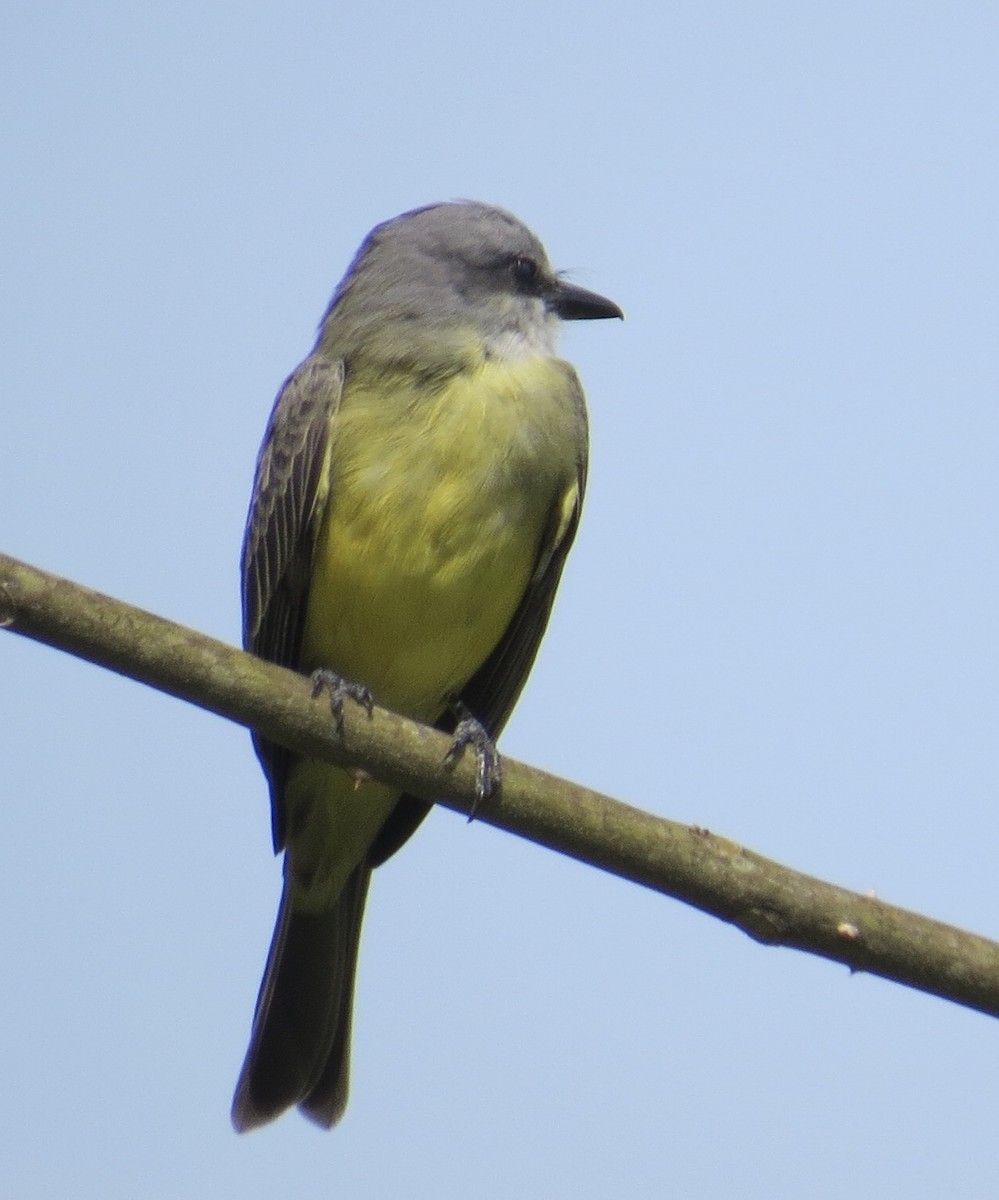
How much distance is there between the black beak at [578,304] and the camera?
6305 mm

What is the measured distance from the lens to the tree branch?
3.49m

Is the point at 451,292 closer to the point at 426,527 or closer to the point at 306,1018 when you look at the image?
the point at 426,527

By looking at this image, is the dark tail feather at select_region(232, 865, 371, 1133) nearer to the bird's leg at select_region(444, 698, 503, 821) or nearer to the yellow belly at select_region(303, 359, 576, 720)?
the yellow belly at select_region(303, 359, 576, 720)

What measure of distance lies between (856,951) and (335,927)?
2896mm

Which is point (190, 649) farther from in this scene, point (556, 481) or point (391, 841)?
point (391, 841)

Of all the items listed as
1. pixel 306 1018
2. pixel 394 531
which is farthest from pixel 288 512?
pixel 306 1018

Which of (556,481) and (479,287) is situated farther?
(479,287)

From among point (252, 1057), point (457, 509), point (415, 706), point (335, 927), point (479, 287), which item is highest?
point (479, 287)

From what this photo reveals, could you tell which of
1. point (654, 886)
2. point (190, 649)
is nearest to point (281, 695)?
point (190, 649)

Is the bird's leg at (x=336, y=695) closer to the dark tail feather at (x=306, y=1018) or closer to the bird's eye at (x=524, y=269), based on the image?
the dark tail feather at (x=306, y=1018)

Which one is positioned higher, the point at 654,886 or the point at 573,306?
the point at 573,306

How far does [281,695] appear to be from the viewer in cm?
374

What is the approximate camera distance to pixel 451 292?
601cm

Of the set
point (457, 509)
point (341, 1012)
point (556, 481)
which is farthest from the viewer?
point (341, 1012)
